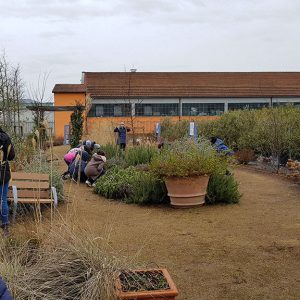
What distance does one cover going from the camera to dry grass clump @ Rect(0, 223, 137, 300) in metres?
3.91

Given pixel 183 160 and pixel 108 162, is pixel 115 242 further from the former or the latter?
pixel 108 162

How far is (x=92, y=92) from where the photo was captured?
3969 centimetres

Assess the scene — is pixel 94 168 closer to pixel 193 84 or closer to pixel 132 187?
pixel 132 187

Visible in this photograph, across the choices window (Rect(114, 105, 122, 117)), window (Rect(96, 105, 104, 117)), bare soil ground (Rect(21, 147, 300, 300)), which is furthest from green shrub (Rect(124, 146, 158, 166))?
window (Rect(96, 105, 104, 117))

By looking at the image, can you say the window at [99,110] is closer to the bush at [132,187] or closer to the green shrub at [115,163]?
the green shrub at [115,163]

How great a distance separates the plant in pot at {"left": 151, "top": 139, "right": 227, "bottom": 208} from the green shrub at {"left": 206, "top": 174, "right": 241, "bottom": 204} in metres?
0.21

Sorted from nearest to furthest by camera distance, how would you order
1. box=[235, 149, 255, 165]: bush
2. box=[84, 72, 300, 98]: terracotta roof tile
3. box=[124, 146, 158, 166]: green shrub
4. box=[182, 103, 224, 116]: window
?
box=[124, 146, 158, 166]: green shrub
box=[235, 149, 255, 165]: bush
box=[84, 72, 300, 98]: terracotta roof tile
box=[182, 103, 224, 116]: window

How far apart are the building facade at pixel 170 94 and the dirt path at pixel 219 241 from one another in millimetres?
28009

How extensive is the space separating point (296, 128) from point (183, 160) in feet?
24.8

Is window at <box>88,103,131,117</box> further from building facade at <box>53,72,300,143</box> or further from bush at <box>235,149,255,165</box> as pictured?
bush at <box>235,149,255,165</box>

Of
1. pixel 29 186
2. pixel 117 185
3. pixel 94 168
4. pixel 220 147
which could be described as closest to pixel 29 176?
pixel 29 186

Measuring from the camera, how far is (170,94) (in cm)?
4059

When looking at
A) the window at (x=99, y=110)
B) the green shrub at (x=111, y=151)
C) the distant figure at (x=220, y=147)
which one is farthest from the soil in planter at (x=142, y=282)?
the window at (x=99, y=110)

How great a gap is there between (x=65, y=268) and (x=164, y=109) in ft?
121
